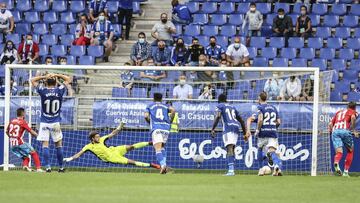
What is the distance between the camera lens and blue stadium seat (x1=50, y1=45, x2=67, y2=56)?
1430 inches

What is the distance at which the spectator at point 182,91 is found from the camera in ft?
104

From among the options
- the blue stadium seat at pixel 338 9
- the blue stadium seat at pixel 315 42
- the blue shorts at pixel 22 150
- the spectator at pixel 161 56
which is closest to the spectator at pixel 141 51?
the spectator at pixel 161 56

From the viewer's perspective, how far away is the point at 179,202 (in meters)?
20.0

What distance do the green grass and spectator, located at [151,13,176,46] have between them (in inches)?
390

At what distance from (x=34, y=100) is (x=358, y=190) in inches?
418

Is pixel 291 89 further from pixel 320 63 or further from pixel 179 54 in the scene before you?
pixel 179 54

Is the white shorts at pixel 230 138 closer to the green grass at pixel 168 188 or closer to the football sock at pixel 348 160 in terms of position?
the green grass at pixel 168 188

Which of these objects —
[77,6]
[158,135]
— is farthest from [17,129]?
[77,6]

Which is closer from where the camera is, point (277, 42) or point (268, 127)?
point (268, 127)

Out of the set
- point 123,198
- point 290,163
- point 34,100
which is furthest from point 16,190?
point 290,163

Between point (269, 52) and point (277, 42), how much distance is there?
2.09ft

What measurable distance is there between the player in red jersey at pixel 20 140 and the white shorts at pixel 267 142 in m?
5.00

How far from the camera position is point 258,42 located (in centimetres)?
3584

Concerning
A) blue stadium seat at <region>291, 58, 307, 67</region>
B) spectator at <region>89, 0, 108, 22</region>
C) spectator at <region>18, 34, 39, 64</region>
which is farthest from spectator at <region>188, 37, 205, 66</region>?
spectator at <region>18, 34, 39, 64</region>
